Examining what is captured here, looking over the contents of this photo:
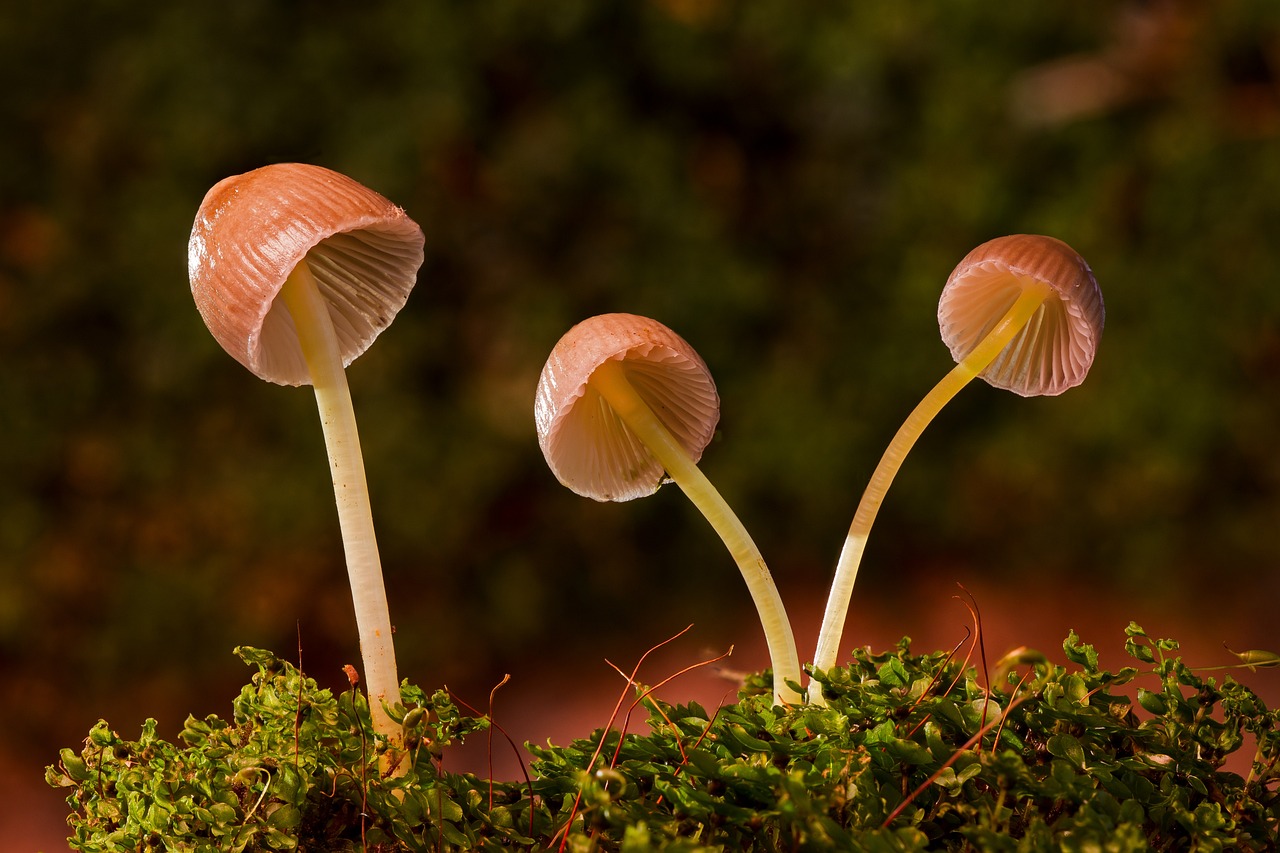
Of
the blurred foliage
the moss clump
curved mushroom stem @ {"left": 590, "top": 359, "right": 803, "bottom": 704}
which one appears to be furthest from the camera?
the blurred foliage

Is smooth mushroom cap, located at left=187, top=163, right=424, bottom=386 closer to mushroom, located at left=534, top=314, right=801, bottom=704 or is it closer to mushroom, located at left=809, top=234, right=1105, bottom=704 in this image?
mushroom, located at left=534, top=314, right=801, bottom=704

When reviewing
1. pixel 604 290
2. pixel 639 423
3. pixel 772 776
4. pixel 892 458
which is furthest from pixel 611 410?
pixel 604 290

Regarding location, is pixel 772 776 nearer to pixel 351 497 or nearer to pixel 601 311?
pixel 351 497

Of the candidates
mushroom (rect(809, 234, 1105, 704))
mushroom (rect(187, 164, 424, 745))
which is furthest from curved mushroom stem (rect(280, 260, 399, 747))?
mushroom (rect(809, 234, 1105, 704))

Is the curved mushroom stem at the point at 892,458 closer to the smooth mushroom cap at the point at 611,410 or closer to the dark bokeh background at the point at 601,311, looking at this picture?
the smooth mushroom cap at the point at 611,410

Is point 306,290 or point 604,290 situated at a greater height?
point 604,290

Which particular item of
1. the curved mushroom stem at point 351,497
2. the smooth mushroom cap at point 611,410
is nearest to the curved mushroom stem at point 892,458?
the smooth mushroom cap at point 611,410
